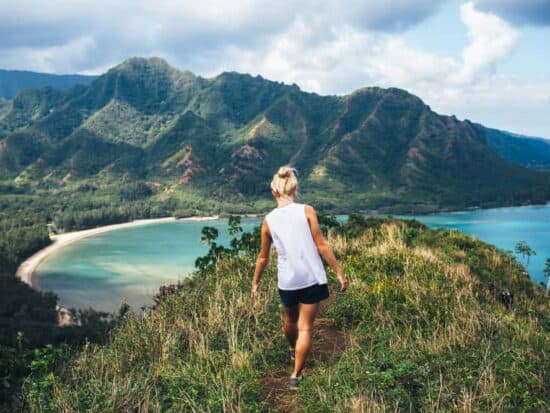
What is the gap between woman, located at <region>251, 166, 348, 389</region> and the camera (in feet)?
15.7

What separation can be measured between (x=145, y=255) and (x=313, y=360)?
110078 mm

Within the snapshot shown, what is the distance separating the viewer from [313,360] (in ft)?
18.7

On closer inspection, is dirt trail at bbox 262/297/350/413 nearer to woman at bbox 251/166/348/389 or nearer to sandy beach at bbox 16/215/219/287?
woman at bbox 251/166/348/389

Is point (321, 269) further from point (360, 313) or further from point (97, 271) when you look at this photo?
point (97, 271)

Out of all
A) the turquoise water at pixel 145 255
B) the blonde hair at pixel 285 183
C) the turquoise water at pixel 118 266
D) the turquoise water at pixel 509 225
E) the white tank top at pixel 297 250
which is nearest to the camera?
the white tank top at pixel 297 250

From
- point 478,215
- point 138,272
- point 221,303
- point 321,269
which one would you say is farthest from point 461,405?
point 478,215

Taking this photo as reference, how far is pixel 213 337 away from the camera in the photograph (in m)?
6.32

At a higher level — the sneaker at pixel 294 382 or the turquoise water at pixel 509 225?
the sneaker at pixel 294 382

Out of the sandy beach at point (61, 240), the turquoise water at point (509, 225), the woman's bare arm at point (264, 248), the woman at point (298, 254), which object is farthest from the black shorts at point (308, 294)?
the sandy beach at point (61, 240)

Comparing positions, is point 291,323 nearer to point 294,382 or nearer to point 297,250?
point 294,382

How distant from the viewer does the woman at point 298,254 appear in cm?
477

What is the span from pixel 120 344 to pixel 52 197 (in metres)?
214

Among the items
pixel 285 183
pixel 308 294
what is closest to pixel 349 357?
pixel 308 294

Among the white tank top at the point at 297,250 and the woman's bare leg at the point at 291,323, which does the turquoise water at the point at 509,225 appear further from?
the white tank top at the point at 297,250
